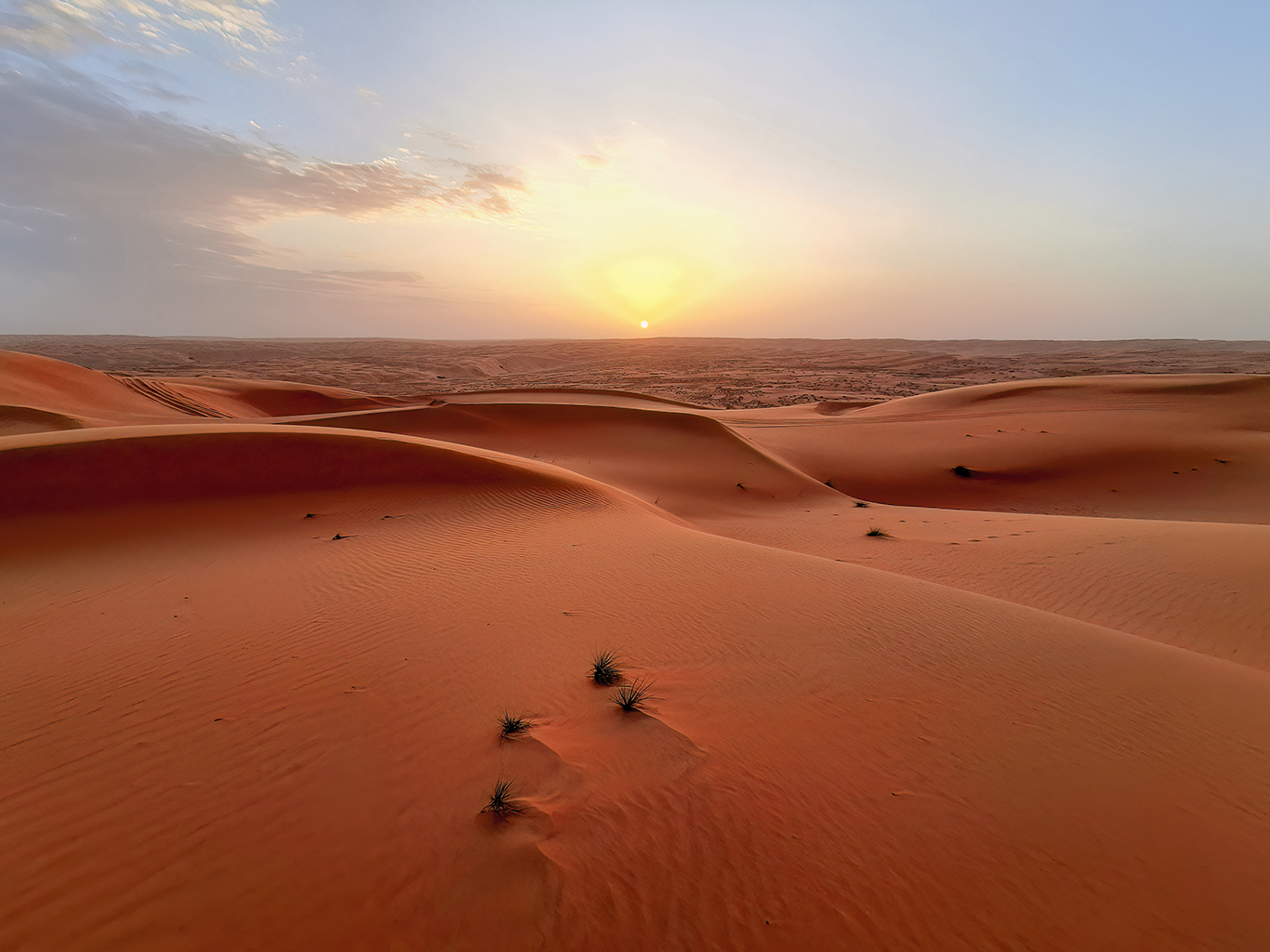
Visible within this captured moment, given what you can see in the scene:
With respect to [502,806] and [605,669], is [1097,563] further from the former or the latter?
[502,806]

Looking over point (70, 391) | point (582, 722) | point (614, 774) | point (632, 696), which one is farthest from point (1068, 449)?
point (70, 391)

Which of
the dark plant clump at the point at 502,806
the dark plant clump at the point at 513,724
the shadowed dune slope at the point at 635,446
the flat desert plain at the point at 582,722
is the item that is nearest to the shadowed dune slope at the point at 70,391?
the shadowed dune slope at the point at 635,446

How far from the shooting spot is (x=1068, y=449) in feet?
53.7

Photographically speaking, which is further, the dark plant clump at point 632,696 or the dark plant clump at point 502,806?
the dark plant clump at point 632,696

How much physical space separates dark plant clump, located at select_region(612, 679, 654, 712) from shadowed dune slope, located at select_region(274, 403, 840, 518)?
25.6 ft

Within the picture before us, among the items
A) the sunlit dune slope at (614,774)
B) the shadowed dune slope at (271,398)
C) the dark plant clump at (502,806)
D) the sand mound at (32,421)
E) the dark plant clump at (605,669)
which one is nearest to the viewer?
the sunlit dune slope at (614,774)

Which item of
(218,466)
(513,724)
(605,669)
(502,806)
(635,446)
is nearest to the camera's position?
(502,806)

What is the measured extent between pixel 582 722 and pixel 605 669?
0.57 meters

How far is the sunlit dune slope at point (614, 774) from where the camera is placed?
2.15 m

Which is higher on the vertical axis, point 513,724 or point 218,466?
point 218,466

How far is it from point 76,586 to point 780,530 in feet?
29.9

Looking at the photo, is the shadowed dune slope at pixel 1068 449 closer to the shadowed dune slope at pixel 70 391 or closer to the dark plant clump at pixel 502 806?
the dark plant clump at pixel 502 806

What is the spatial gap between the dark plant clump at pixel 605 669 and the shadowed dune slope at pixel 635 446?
7452 millimetres

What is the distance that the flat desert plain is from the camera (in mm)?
2188
